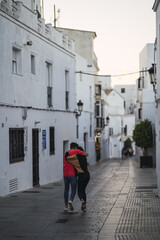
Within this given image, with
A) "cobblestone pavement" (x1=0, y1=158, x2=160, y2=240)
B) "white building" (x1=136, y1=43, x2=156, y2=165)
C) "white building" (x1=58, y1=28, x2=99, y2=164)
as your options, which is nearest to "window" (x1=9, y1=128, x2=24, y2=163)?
"cobblestone pavement" (x1=0, y1=158, x2=160, y2=240)

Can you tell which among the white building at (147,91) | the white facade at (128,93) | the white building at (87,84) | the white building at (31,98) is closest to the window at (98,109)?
the white building at (87,84)

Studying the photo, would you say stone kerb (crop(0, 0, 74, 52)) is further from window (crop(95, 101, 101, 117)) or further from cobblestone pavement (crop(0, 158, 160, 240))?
window (crop(95, 101, 101, 117))

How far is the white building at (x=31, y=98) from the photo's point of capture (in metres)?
15.2

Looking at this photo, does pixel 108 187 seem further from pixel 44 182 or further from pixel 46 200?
pixel 46 200

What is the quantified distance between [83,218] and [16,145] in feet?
21.3

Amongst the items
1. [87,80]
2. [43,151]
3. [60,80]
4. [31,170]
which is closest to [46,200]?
[31,170]

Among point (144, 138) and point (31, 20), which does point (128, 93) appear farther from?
point (31, 20)

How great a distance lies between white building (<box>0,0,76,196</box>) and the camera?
597 inches

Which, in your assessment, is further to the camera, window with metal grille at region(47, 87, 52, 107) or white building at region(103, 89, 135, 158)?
white building at region(103, 89, 135, 158)

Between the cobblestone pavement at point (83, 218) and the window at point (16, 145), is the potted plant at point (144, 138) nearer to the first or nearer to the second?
the window at point (16, 145)

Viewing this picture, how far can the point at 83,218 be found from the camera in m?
10.2

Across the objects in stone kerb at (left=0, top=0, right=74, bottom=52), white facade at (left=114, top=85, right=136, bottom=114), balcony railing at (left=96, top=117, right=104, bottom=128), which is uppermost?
white facade at (left=114, top=85, right=136, bottom=114)

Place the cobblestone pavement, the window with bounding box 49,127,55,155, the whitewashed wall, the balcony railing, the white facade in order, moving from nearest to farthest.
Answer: the cobblestone pavement < the window with bounding box 49,127,55,155 < the whitewashed wall < the balcony railing < the white facade

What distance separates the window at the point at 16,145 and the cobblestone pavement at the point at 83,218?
1.46 meters
